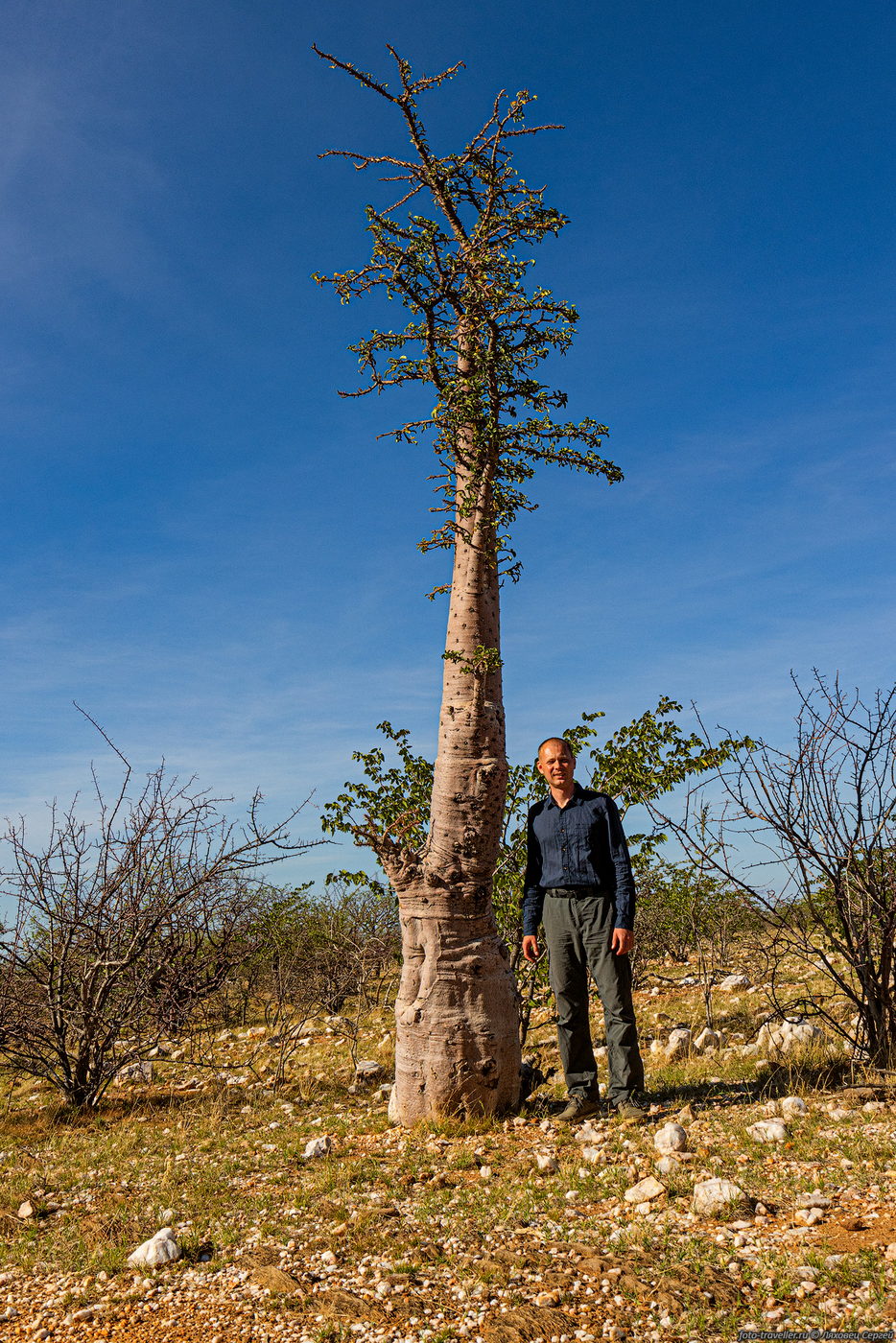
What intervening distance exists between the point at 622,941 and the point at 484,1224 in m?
1.94

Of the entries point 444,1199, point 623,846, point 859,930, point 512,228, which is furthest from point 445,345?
point 444,1199

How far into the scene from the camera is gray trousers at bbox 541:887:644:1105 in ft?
17.9

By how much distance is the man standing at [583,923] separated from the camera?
547 cm

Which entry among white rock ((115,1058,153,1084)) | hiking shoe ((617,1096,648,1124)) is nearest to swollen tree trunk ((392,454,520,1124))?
hiking shoe ((617,1096,648,1124))

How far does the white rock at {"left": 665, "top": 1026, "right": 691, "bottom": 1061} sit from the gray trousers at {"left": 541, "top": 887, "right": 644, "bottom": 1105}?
6.87ft

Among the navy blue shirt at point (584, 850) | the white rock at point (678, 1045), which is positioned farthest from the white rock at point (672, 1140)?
the white rock at point (678, 1045)

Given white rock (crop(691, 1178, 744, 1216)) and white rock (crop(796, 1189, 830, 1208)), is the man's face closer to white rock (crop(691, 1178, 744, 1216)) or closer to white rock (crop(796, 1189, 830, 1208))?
white rock (crop(691, 1178, 744, 1216))

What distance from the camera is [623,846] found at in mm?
5637

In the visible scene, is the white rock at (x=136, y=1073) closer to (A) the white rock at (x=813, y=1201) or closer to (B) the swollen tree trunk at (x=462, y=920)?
(B) the swollen tree trunk at (x=462, y=920)

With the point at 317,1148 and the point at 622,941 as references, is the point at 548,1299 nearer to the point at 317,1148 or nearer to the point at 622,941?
the point at 622,941

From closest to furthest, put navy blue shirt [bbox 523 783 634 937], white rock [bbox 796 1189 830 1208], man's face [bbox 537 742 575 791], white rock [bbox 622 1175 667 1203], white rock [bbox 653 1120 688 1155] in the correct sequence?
1. white rock [bbox 796 1189 830 1208]
2. white rock [bbox 622 1175 667 1203]
3. white rock [bbox 653 1120 688 1155]
4. navy blue shirt [bbox 523 783 634 937]
5. man's face [bbox 537 742 575 791]

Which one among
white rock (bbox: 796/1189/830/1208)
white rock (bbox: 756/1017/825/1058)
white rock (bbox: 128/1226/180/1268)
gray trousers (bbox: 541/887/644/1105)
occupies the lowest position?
white rock (bbox: 128/1226/180/1268)

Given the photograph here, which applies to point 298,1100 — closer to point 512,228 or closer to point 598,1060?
point 598,1060

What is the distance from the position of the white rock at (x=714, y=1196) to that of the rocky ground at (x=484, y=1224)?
0.4 inches
